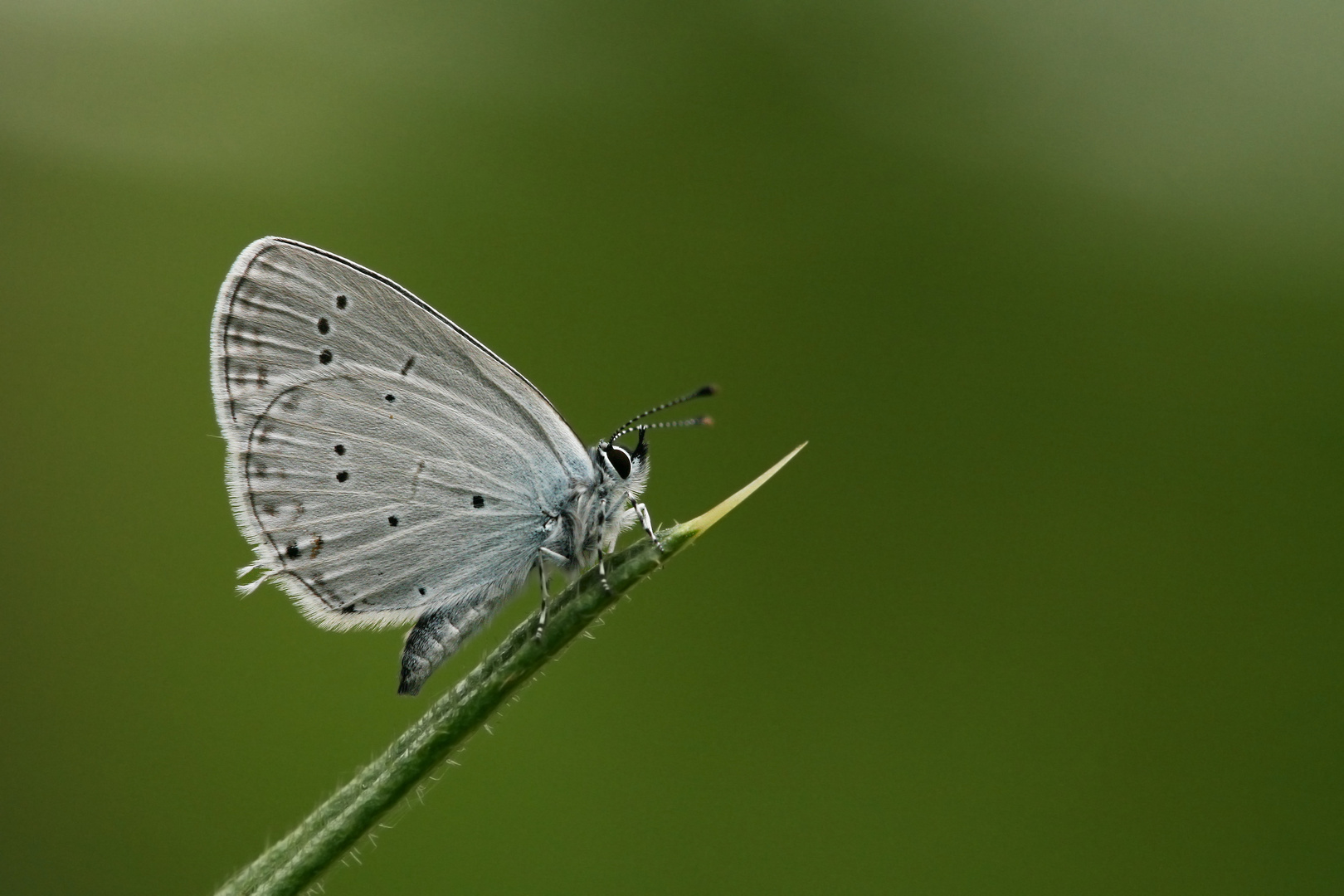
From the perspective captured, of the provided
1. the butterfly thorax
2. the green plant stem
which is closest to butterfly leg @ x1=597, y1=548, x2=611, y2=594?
the butterfly thorax

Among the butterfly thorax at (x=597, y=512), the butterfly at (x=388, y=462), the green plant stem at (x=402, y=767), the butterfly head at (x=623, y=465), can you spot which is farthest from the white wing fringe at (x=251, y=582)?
the green plant stem at (x=402, y=767)

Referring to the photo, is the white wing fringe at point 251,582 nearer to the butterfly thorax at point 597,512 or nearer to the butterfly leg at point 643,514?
the butterfly thorax at point 597,512

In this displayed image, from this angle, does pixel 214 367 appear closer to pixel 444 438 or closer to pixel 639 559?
pixel 444 438

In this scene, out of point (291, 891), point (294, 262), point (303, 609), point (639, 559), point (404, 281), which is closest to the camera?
point (291, 891)

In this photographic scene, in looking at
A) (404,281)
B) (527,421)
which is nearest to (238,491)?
(527,421)

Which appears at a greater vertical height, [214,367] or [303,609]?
[214,367]

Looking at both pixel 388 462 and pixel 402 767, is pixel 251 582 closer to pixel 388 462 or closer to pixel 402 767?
pixel 388 462
